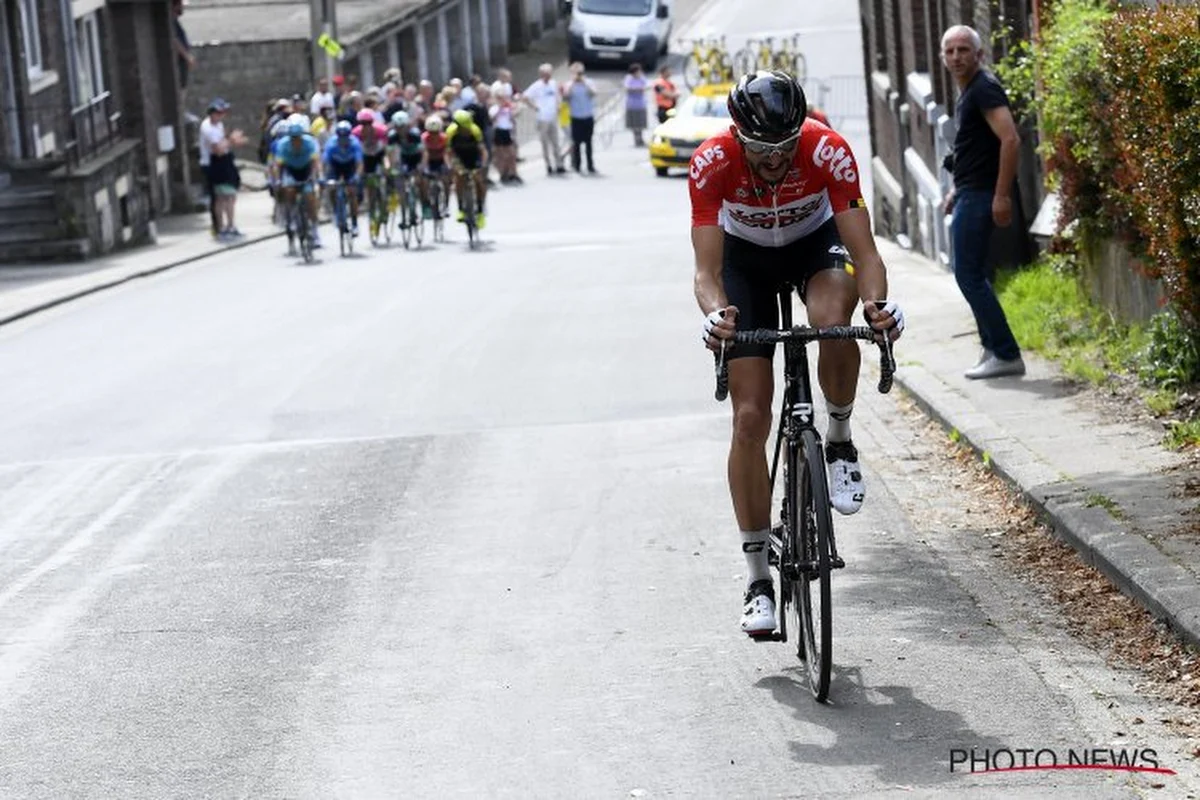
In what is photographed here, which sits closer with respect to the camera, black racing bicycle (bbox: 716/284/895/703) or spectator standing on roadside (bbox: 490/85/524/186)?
black racing bicycle (bbox: 716/284/895/703)

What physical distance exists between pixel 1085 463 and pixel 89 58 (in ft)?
111

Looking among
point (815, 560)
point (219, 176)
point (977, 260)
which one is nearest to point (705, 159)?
point (815, 560)

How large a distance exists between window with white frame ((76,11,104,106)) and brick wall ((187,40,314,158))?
12662mm

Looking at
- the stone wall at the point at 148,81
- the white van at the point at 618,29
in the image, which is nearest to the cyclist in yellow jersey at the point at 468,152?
the stone wall at the point at 148,81

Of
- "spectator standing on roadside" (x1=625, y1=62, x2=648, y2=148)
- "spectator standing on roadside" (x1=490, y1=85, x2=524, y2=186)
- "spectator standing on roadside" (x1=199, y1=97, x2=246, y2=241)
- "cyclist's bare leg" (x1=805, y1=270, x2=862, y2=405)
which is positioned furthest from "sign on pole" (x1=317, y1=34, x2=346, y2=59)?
"cyclist's bare leg" (x1=805, y1=270, x2=862, y2=405)

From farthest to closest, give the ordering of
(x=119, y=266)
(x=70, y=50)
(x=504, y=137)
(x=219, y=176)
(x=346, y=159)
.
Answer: (x=504, y=137) < (x=70, y=50) < (x=219, y=176) < (x=346, y=159) < (x=119, y=266)

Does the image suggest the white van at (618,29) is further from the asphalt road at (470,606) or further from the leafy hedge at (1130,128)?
the leafy hedge at (1130,128)

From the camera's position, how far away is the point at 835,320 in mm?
7617

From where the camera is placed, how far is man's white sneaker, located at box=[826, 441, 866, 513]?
7898mm

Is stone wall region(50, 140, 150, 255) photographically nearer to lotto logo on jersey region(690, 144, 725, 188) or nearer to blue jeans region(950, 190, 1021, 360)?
blue jeans region(950, 190, 1021, 360)

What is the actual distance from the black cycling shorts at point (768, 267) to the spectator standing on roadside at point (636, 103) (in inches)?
1769

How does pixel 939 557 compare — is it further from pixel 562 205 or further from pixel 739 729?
pixel 562 205

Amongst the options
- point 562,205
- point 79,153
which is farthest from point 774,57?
point 79,153

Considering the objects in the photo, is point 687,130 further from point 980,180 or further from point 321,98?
point 980,180
